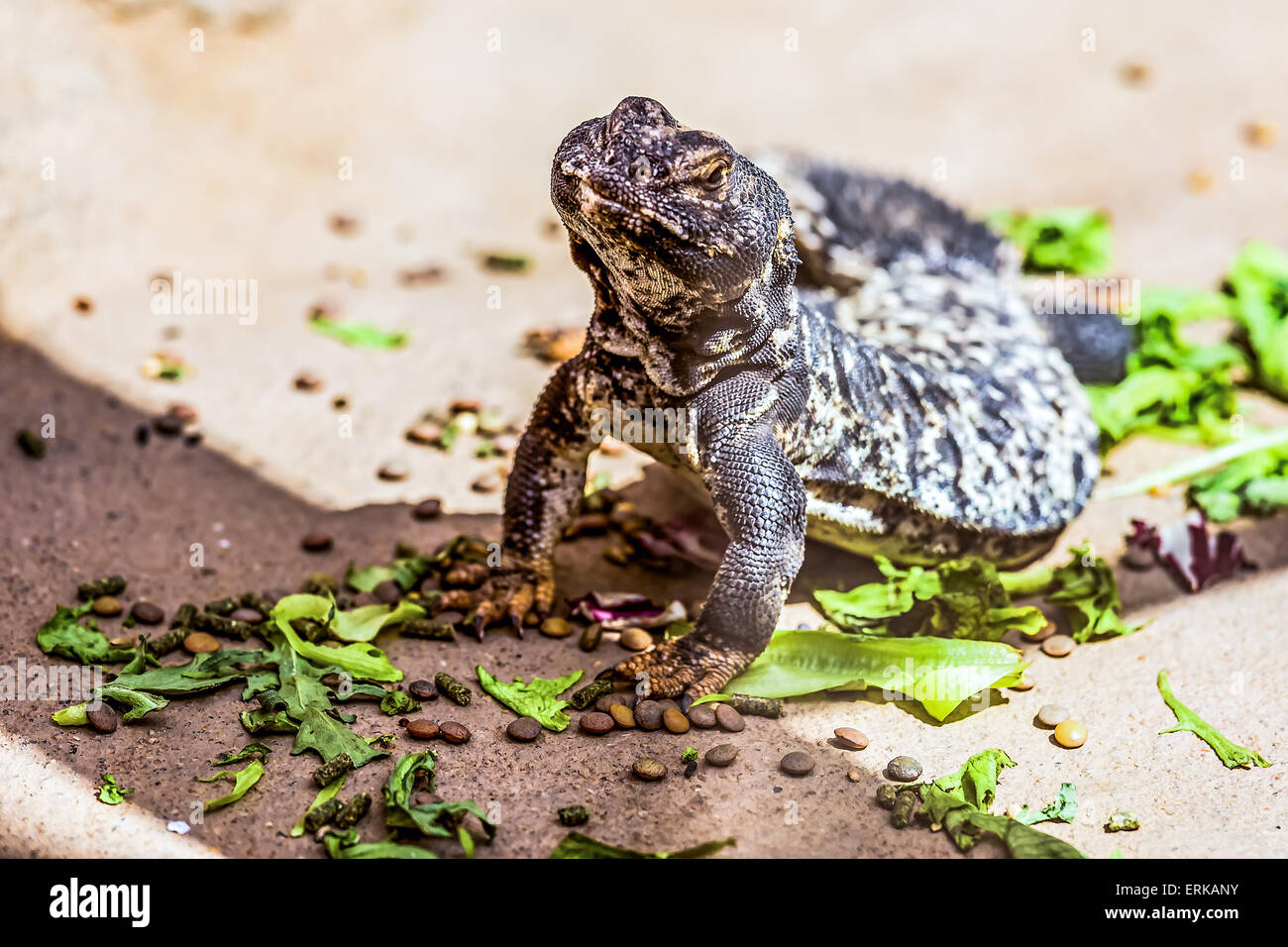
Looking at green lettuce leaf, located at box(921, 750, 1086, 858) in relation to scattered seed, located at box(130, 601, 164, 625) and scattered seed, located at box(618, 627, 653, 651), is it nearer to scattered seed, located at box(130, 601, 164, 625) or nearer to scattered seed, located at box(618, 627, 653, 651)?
scattered seed, located at box(618, 627, 653, 651)

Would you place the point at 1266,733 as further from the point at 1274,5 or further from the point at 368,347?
the point at 1274,5

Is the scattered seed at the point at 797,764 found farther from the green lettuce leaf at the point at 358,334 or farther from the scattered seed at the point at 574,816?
the green lettuce leaf at the point at 358,334

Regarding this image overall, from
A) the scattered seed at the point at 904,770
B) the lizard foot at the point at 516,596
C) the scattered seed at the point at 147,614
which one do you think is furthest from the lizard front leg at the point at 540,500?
the scattered seed at the point at 904,770

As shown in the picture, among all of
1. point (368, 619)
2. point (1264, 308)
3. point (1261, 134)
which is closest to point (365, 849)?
point (368, 619)

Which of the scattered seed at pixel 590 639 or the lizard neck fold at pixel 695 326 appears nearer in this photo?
the lizard neck fold at pixel 695 326

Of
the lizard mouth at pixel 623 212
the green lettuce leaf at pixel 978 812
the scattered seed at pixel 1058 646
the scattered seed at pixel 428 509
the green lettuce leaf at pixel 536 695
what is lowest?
the green lettuce leaf at pixel 978 812

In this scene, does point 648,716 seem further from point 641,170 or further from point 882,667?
point 641,170
